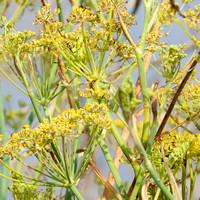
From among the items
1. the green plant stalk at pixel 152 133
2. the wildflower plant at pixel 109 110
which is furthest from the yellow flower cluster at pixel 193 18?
the green plant stalk at pixel 152 133

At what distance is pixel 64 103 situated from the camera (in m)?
1.01

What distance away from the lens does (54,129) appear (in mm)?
450

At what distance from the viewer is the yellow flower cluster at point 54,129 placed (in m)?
0.45

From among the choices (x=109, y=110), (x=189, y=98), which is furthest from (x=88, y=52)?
(x=189, y=98)

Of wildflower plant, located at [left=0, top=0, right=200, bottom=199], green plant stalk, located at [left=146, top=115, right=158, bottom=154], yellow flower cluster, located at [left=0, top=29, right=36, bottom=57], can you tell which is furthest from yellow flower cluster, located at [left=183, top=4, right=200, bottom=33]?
yellow flower cluster, located at [left=0, top=29, right=36, bottom=57]

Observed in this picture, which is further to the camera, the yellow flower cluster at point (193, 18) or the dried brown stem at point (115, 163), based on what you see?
the dried brown stem at point (115, 163)

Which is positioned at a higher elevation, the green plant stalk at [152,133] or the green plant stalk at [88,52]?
the green plant stalk at [88,52]

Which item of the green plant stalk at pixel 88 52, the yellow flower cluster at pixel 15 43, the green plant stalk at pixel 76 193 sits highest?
the yellow flower cluster at pixel 15 43

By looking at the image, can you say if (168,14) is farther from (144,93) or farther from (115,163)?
(115,163)

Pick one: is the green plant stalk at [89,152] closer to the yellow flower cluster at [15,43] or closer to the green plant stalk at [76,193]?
the green plant stalk at [76,193]

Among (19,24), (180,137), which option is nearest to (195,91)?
(180,137)

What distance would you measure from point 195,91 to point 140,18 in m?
0.50

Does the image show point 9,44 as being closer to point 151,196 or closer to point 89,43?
point 89,43

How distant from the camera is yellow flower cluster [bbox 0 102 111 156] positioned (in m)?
0.45
